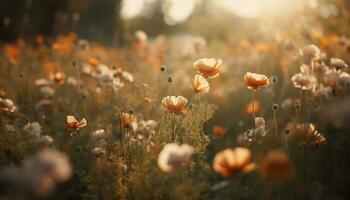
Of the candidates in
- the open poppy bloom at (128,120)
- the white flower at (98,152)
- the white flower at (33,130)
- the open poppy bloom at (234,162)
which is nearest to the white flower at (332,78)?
the open poppy bloom at (128,120)

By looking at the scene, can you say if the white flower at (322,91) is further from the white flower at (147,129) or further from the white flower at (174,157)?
the white flower at (174,157)

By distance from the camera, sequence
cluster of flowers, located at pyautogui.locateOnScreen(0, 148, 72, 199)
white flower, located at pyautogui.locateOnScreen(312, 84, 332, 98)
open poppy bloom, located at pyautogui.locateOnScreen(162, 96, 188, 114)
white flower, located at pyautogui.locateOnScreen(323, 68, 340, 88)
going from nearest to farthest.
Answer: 1. cluster of flowers, located at pyautogui.locateOnScreen(0, 148, 72, 199)
2. open poppy bloom, located at pyautogui.locateOnScreen(162, 96, 188, 114)
3. white flower, located at pyautogui.locateOnScreen(323, 68, 340, 88)
4. white flower, located at pyautogui.locateOnScreen(312, 84, 332, 98)

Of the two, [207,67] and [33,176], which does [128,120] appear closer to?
[207,67]

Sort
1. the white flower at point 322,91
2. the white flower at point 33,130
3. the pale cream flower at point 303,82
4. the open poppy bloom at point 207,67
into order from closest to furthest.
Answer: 1. the open poppy bloom at point 207,67
2. the white flower at point 33,130
3. the pale cream flower at point 303,82
4. the white flower at point 322,91

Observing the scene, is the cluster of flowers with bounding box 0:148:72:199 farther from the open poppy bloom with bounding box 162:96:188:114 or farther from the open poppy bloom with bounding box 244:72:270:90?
the open poppy bloom with bounding box 244:72:270:90

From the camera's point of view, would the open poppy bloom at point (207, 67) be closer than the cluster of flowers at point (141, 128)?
No

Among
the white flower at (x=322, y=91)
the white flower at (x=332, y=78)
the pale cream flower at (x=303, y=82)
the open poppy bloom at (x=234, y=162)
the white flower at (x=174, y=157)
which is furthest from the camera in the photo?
the white flower at (x=322, y=91)

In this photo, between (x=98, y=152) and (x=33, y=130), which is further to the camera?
(x=33, y=130)

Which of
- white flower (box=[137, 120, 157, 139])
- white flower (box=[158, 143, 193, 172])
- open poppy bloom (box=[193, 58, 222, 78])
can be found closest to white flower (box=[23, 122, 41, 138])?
white flower (box=[137, 120, 157, 139])

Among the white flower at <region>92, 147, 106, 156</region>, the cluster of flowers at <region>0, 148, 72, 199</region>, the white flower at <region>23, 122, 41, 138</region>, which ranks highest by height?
the white flower at <region>23, 122, 41, 138</region>

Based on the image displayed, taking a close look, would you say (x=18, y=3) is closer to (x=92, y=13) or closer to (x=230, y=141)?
(x=92, y=13)

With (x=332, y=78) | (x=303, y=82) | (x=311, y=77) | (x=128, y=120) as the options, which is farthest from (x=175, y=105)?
(x=332, y=78)
